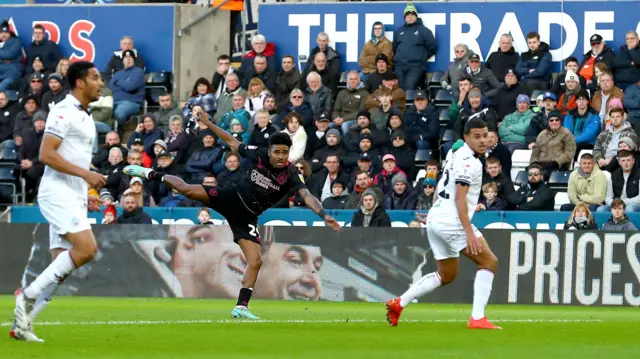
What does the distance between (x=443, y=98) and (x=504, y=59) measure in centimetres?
145

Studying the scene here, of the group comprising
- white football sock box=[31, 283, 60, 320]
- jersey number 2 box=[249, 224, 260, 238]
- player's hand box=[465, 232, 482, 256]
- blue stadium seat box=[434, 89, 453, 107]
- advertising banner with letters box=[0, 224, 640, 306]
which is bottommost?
advertising banner with letters box=[0, 224, 640, 306]

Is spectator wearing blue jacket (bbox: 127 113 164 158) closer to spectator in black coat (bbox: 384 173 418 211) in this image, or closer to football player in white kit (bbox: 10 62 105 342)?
spectator in black coat (bbox: 384 173 418 211)

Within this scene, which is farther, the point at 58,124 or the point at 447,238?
the point at 447,238

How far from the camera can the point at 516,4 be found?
27.8m


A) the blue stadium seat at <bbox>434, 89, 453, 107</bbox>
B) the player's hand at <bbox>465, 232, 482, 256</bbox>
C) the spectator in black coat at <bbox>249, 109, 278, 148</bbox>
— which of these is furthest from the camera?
the blue stadium seat at <bbox>434, 89, 453, 107</bbox>

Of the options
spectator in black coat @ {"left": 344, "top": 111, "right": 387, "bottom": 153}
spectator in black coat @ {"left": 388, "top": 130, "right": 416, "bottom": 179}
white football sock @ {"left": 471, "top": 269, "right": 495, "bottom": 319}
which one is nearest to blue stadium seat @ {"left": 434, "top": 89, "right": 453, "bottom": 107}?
spectator in black coat @ {"left": 344, "top": 111, "right": 387, "bottom": 153}

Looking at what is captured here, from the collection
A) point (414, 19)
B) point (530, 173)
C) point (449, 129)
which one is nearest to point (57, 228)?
point (530, 173)

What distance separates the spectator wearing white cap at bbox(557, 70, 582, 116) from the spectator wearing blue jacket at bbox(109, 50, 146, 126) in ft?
31.0

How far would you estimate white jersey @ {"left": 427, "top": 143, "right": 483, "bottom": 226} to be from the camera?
13.4 meters

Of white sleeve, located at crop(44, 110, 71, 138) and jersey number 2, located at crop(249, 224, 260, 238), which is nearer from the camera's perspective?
white sleeve, located at crop(44, 110, 71, 138)

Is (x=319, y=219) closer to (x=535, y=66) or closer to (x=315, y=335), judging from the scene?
(x=535, y=66)

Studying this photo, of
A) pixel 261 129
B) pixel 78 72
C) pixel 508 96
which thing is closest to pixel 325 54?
pixel 261 129

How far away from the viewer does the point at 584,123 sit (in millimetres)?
24469

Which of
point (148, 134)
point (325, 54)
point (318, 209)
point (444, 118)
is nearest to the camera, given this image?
point (318, 209)
